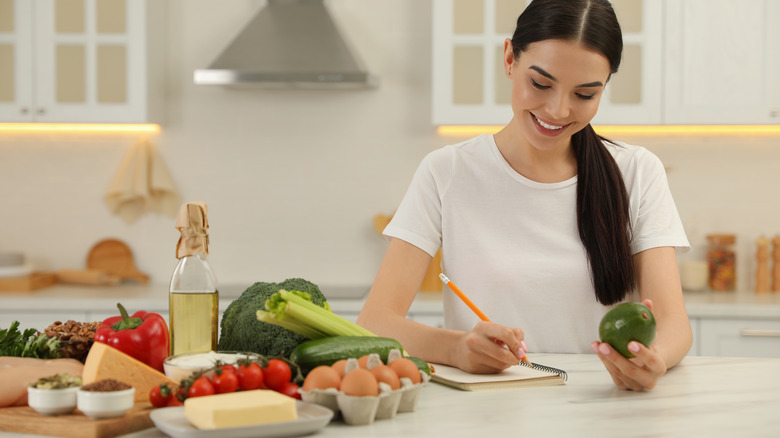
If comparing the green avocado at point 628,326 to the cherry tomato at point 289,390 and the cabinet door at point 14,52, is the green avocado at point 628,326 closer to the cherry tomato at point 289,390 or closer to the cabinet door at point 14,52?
the cherry tomato at point 289,390

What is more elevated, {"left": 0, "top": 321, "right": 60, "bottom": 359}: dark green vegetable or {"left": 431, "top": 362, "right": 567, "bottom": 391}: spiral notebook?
{"left": 0, "top": 321, "right": 60, "bottom": 359}: dark green vegetable

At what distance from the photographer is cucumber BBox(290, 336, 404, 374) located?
1.09 meters

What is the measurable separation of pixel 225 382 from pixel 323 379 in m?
0.12

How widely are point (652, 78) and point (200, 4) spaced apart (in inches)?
81.4

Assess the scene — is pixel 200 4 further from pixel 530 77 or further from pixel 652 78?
pixel 530 77

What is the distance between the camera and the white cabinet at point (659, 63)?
316 cm

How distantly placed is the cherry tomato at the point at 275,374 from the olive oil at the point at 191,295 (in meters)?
0.16

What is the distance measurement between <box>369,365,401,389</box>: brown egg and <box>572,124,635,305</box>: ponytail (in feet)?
2.57

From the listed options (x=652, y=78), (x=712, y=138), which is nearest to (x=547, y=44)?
(x=652, y=78)

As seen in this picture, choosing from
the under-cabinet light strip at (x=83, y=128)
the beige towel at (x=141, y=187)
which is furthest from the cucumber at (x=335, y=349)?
the under-cabinet light strip at (x=83, y=128)

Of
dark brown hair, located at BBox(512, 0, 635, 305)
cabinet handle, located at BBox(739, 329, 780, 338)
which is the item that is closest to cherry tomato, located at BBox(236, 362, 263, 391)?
Result: dark brown hair, located at BBox(512, 0, 635, 305)

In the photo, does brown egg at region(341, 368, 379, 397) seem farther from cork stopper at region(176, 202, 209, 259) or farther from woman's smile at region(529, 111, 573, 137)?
woman's smile at region(529, 111, 573, 137)

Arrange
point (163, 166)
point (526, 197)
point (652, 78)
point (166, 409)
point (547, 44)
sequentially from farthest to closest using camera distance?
point (163, 166) < point (652, 78) < point (526, 197) < point (547, 44) < point (166, 409)

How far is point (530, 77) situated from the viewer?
1.49 meters
